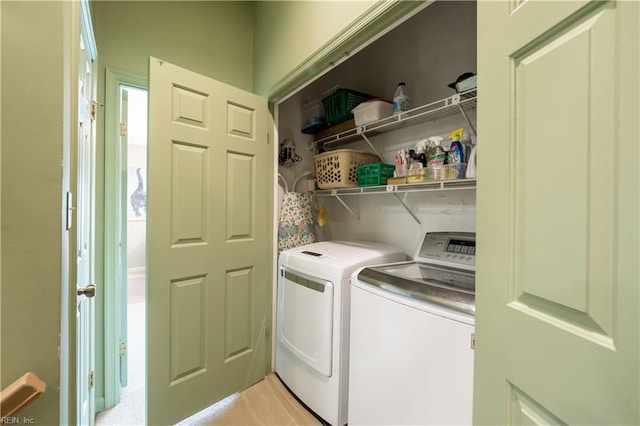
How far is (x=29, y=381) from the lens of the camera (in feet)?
1.73

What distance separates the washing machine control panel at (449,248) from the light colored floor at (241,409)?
122cm

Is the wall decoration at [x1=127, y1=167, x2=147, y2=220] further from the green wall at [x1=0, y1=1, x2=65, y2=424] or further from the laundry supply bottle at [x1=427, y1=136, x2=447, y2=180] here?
the laundry supply bottle at [x1=427, y1=136, x2=447, y2=180]

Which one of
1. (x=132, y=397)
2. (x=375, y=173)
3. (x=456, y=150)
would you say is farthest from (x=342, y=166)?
(x=132, y=397)

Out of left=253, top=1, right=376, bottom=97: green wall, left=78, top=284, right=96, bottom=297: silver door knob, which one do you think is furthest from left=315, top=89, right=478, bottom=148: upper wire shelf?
left=78, top=284, right=96, bottom=297: silver door knob

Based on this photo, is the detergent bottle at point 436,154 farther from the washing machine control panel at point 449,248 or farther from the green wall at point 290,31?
the green wall at point 290,31

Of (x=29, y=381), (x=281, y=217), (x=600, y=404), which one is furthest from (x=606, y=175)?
(x=281, y=217)

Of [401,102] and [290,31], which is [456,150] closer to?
[401,102]

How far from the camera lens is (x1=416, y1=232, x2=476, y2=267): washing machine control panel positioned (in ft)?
4.56

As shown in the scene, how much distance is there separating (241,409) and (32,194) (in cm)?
171

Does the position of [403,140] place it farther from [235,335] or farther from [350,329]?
[235,335]

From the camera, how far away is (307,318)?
165cm

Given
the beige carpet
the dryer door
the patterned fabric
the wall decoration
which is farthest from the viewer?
the wall decoration

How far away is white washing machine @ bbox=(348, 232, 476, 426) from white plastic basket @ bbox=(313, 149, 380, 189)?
714mm

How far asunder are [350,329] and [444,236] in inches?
29.7
